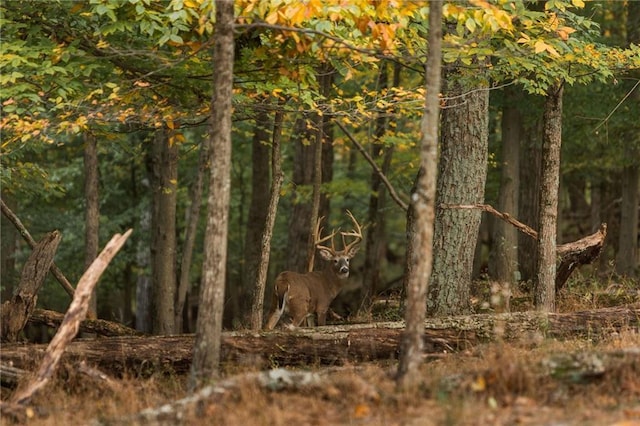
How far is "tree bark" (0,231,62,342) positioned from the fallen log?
20.7 inches

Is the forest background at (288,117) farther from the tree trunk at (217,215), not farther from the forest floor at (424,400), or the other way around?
the forest floor at (424,400)

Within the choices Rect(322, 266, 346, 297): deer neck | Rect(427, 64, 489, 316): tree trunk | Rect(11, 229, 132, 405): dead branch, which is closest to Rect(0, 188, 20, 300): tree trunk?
Rect(322, 266, 346, 297): deer neck

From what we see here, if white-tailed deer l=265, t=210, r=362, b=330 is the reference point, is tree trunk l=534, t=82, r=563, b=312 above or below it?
above

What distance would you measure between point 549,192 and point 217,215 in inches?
216

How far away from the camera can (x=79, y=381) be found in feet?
34.8

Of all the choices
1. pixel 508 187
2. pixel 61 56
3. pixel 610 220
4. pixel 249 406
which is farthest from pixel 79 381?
pixel 610 220

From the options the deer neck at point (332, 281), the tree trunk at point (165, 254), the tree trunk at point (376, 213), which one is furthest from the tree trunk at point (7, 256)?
the deer neck at point (332, 281)

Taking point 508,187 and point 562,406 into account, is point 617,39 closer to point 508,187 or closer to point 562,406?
point 508,187

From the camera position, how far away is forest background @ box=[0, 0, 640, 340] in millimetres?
11250

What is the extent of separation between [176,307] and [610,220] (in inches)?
566

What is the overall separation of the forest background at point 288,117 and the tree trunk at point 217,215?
1.29 feet

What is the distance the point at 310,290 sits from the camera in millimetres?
15625

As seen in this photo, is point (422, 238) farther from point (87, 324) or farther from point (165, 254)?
point (165, 254)

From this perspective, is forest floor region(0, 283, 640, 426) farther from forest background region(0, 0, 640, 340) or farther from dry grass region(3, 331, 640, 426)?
forest background region(0, 0, 640, 340)
